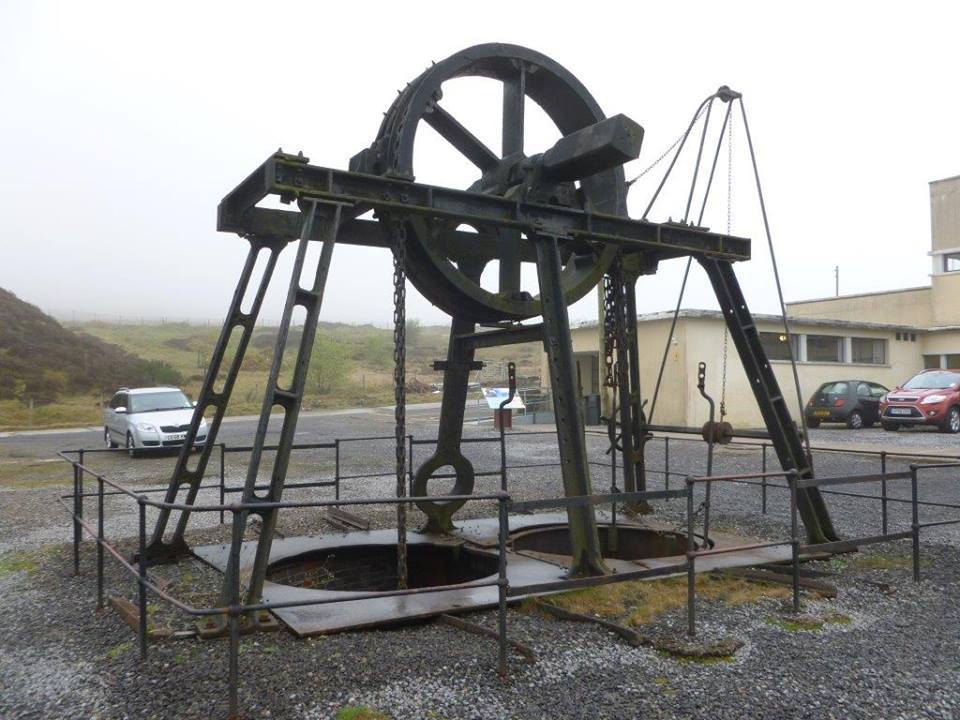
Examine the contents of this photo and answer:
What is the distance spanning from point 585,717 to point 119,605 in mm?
3317

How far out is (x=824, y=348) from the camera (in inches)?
1035

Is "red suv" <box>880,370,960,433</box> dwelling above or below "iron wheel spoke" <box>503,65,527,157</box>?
below

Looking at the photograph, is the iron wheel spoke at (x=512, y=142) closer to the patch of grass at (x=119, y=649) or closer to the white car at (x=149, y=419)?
the patch of grass at (x=119, y=649)

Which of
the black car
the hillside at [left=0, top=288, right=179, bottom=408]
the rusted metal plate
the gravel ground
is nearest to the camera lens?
the gravel ground

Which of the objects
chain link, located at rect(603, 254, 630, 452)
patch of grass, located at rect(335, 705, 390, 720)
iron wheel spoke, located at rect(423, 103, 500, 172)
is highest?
iron wheel spoke, located at rect(423, 103, 500, 172)

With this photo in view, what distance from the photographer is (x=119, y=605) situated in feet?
18.3

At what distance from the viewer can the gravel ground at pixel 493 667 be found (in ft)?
13.4

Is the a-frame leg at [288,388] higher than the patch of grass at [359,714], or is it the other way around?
the a-frame leg at [288,388]

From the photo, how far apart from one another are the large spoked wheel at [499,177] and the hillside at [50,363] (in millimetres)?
32008

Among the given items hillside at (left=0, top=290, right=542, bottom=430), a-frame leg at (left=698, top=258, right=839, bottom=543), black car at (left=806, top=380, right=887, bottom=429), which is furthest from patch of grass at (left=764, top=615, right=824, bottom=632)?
hillside at (left=0, top=290, right=542, bottom=430)

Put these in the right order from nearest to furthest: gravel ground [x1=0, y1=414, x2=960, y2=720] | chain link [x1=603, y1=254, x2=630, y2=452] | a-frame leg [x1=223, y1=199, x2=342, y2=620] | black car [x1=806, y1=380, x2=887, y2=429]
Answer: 1. gravel ground [x1=0, y1=414, x2=960, y2=720]
2. a-frame leg [x1=223, y1=199, x2=342, y2=620]
3. chain link [x1=603, y1=254, x2=630, y2=452]
4. black car [x1=806, y1=380, x2=887, y2=429]

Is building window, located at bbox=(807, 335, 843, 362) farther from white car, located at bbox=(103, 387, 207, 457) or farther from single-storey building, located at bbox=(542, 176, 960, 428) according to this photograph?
white car, located at bbox=(103, 387, 207, 457)

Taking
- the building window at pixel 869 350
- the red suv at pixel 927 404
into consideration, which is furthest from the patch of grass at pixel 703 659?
the building window at pixel 869 350

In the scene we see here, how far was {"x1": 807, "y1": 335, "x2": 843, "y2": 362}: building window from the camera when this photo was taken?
25.8 meters
